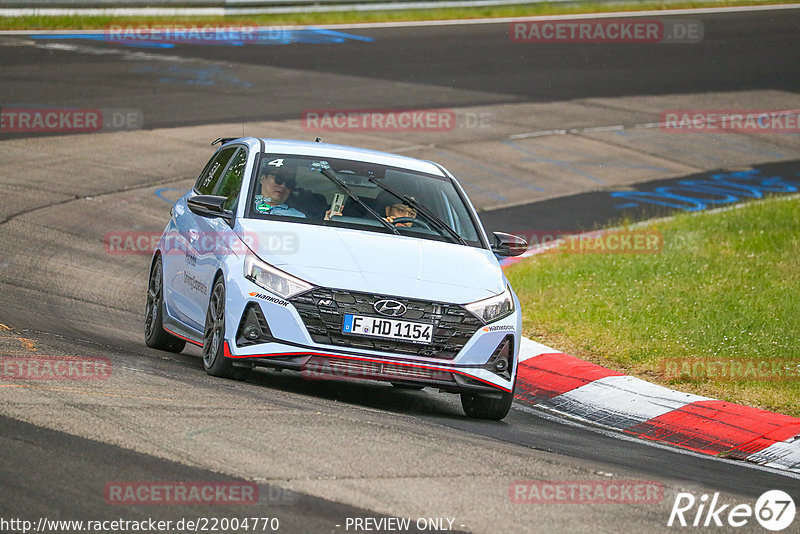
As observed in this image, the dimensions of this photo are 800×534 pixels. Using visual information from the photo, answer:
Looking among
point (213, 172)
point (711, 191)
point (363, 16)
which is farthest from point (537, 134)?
point (213, 172)

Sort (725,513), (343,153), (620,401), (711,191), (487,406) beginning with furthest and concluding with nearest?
1. (711,191)
2. (343,153)
3. (620,401)
4. (487,406)
5. (725,513)

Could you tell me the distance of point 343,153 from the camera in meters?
9.71

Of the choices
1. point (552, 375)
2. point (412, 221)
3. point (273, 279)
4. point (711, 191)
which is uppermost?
point (412, 221)

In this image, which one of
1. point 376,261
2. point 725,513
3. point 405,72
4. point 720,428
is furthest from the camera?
point 405,72

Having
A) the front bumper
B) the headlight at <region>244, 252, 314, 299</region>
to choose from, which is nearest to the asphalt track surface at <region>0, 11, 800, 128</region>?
the headlight at <region>244, 252, 314, 299</region>

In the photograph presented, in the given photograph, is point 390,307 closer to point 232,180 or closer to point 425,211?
point 425,211

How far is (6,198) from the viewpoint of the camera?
1616 cm

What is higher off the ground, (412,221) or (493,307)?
(412,221)

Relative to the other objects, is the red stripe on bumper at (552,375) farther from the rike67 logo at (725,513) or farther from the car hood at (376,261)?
the rike67 logo at (725,513)

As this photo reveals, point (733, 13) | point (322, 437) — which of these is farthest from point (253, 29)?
point (322, 437)

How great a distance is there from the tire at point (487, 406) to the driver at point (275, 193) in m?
1.72

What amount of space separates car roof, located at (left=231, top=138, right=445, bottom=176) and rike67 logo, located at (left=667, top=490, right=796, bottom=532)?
411 centimetres

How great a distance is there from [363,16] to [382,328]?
27587mm

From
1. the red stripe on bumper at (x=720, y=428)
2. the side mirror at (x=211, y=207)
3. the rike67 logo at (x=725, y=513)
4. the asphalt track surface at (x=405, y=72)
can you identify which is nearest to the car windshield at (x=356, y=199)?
the side mirror at (x=211, y=207)
